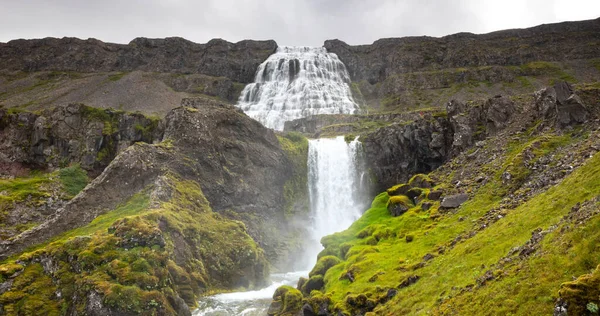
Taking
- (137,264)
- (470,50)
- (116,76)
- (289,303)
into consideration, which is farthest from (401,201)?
(116,76)

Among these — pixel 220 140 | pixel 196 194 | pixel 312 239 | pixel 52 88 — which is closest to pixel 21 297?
pixel 196 194

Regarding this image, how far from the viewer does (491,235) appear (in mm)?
17328

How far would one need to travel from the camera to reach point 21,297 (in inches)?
924

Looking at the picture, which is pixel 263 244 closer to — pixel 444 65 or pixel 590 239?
pixel 590 239

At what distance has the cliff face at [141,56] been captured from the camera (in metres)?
159

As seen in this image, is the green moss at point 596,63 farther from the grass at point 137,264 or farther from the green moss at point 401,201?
the grass at point 137,264

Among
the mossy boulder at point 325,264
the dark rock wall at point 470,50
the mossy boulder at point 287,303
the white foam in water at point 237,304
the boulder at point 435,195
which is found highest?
the dark rock wall at point 470,50

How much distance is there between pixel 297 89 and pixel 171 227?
102 metres

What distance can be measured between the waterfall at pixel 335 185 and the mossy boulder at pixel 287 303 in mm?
30194

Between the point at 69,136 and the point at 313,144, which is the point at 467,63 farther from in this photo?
the point at 69,136

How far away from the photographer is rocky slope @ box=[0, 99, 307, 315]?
24.1m

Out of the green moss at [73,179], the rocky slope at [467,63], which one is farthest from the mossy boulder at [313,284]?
the rocky slope at [467,63]

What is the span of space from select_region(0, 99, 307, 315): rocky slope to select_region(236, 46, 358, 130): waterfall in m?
52.7

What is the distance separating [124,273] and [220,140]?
29029mm
